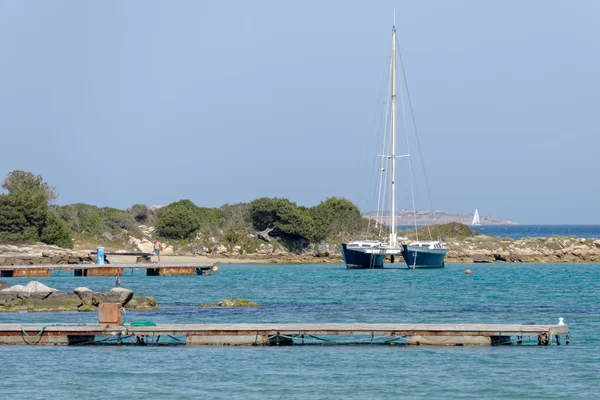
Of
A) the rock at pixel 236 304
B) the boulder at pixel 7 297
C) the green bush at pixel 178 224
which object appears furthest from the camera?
the green bush at pixel 178 224

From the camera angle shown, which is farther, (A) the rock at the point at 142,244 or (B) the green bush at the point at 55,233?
(A) the rock at the point at 142,244

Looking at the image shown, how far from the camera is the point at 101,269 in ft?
231

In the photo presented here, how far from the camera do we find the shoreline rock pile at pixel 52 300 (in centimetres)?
3972

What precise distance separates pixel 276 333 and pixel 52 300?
14481 mm

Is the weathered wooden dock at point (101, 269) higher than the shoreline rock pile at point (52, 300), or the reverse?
the weathered wooden dock at point (101, 269)

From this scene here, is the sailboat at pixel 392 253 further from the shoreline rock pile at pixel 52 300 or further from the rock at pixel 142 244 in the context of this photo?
the shoreline rock pile at pixel 52 300

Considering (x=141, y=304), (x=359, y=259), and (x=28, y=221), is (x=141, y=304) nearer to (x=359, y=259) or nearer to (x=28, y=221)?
(x=359, y=259)

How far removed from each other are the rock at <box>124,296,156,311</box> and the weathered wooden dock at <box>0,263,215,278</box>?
2369 cm

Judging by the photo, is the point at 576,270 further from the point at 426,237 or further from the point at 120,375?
the point at 120,375

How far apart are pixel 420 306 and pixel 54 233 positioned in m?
51.0

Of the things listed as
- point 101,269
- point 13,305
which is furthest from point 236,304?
point 101,269

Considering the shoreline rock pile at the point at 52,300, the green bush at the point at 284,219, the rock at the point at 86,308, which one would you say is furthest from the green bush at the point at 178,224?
the rock at the point at 86,308

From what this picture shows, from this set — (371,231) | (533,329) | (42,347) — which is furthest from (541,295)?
(371,231)

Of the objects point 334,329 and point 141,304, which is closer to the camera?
point 334,329
